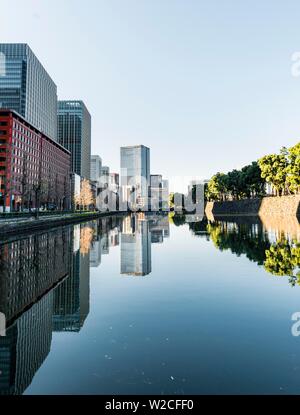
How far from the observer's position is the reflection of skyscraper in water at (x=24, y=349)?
5.65m

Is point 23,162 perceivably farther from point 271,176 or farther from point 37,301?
point 37,301

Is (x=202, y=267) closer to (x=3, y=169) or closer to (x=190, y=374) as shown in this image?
(x=190, y=374)

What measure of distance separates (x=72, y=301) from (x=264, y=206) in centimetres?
7617

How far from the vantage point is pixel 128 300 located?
10.7 meters

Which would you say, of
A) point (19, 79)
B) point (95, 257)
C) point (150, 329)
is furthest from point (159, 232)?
point (19, 79)

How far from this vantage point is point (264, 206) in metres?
78.7

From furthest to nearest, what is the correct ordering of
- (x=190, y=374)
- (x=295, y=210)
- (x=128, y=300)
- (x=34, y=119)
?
(x=34, y=119) < (x=295, y=210) < (x=128, y=300) < (x=190, y=374)

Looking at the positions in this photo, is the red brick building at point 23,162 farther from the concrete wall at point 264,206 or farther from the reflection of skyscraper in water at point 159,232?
the concrete wall at point 264,206

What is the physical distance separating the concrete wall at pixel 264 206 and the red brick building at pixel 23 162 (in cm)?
5608

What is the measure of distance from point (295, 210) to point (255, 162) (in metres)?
30.8

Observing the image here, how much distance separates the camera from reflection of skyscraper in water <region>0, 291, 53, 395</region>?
18.5 ft

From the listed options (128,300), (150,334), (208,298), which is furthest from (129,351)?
(208,298)

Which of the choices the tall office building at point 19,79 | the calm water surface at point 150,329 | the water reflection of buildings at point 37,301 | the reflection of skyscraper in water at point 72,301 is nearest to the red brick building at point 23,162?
the tall office building at point 19,79


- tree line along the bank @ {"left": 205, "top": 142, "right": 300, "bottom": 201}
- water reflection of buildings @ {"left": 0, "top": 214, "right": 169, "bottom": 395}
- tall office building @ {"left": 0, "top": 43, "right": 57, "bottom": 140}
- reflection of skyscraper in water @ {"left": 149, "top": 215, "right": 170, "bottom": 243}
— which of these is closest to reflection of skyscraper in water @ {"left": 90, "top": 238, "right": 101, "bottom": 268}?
water reflection of buildings @ {"left": 0, "top": 214, "right": 169, "bottom": 395}
